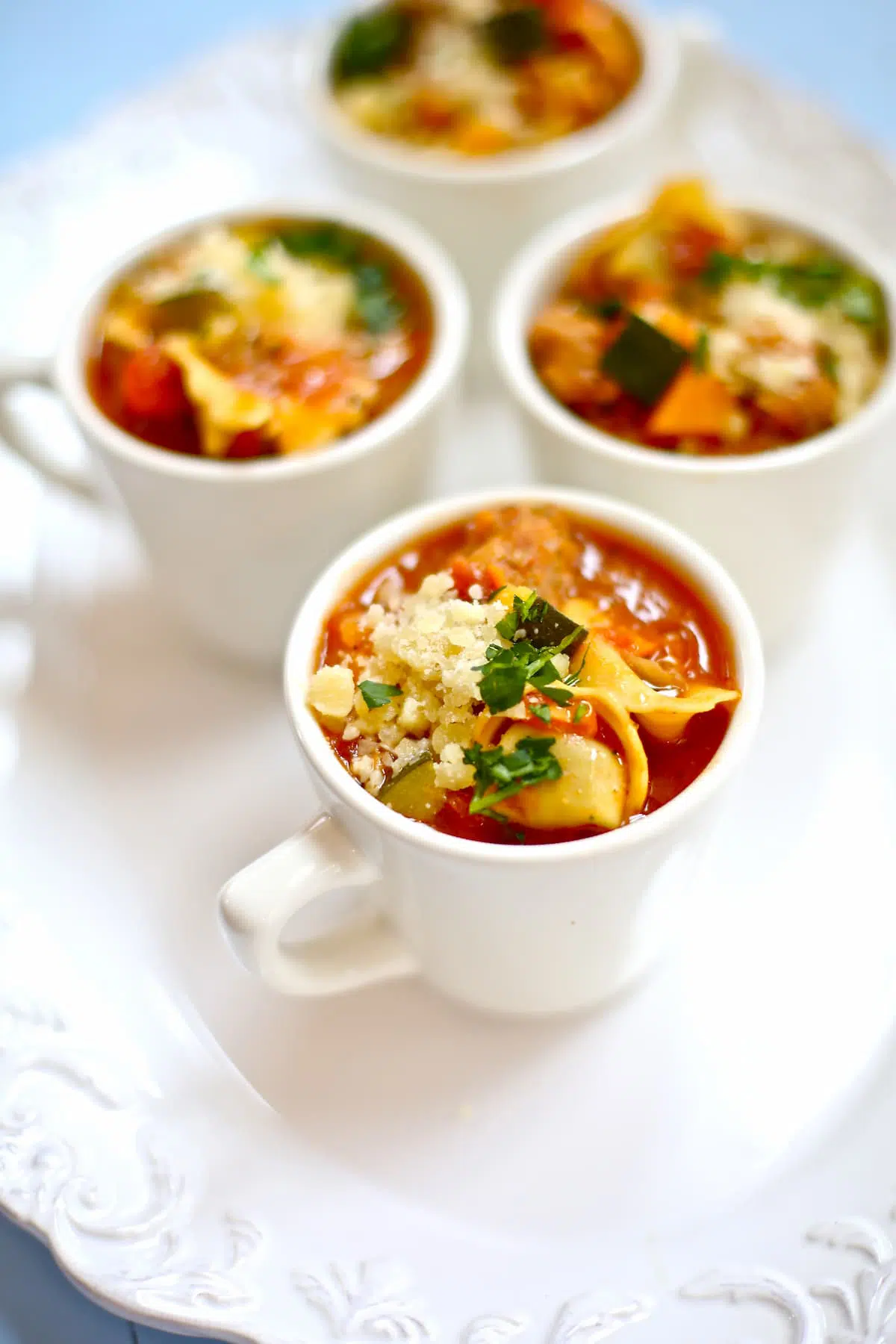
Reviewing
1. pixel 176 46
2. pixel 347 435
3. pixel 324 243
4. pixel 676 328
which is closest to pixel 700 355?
pixel 676 328

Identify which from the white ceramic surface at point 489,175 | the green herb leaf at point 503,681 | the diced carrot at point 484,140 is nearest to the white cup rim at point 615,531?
the green herb leaf at point 503,681

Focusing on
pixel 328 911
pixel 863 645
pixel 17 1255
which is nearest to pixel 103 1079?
pixel 17 1255

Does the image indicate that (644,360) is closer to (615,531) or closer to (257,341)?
(615,531)

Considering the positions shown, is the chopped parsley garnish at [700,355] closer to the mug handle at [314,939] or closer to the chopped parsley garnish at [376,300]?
the chopped parsley garnish at [376,300]

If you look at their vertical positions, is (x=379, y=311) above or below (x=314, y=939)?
above

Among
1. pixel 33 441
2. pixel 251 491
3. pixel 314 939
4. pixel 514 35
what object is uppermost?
pixel 514 35

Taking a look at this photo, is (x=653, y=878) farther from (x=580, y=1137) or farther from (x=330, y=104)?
(x=330, y=104)

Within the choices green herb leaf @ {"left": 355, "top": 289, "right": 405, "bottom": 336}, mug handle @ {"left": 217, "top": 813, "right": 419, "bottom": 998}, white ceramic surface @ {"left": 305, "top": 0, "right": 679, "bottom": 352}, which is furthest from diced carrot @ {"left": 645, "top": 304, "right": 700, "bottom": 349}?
mug handle @ {"left": 217, "top": 813, "right": 419, "bottom": 998}

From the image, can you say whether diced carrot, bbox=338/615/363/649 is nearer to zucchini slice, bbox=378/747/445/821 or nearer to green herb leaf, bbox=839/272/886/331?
zucchini slice, bbox=378/747/445/821
